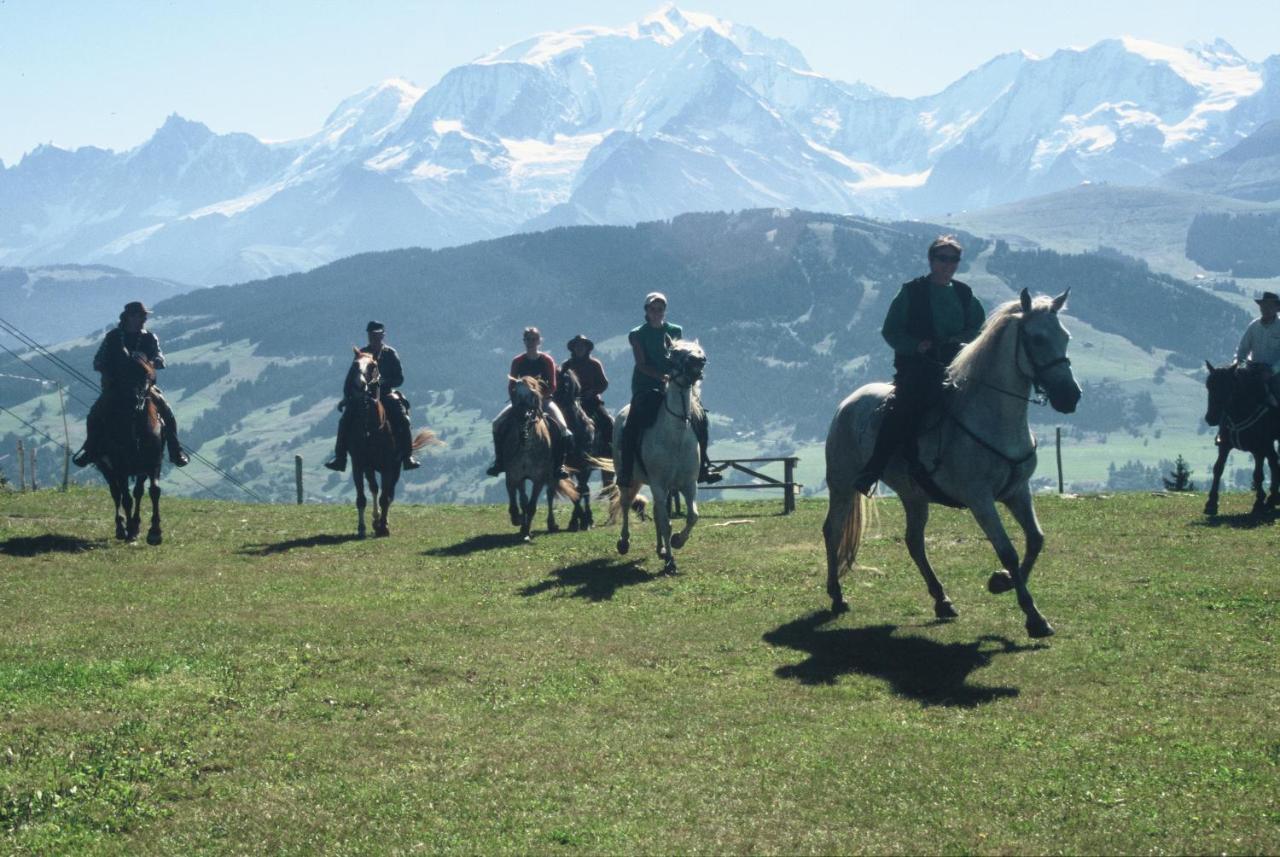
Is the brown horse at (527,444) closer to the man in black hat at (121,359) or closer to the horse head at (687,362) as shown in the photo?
the horse head at (687,362)

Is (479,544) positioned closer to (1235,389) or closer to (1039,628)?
(1039,628)

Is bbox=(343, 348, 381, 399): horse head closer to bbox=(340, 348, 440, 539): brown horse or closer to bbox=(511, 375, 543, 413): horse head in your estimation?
bbox=(340, 348, 440, 539): brown horse

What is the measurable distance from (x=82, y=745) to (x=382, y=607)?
7515 millimetres

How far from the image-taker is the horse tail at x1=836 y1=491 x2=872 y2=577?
17.5 metres

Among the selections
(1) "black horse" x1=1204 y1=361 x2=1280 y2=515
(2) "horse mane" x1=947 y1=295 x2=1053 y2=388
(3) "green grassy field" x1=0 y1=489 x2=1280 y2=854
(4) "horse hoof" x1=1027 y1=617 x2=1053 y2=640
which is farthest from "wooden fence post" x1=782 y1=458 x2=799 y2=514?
(4) "horse hoof" x1=1027 y1=617 x2=1053 y2=640

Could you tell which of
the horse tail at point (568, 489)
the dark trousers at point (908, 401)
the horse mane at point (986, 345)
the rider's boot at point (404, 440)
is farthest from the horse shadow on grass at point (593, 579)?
the rider's boot at point (404, 440)

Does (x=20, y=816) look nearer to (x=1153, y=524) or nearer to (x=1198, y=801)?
(x=1198, y=801)

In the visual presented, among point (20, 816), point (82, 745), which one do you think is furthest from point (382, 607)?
point (20, 816)

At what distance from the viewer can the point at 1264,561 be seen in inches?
782

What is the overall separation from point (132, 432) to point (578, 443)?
942 centimetres

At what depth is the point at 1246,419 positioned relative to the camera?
2644 cm

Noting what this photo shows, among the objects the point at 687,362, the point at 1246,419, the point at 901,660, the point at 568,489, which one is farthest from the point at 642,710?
the point at 1246,419

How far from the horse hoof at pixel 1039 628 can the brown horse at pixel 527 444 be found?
1388cm

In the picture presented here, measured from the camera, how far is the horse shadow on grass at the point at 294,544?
2541cm
